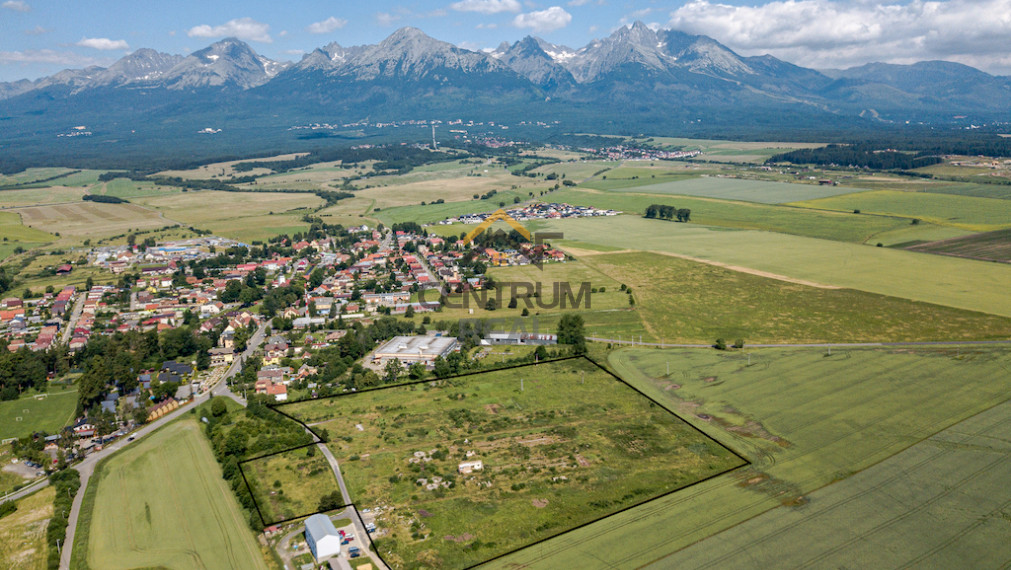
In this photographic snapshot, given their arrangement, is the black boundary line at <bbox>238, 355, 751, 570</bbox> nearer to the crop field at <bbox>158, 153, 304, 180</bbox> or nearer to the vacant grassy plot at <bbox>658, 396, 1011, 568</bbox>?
the vacant grassy plot at <bbox>658, 396, 1011, 568</bbox>

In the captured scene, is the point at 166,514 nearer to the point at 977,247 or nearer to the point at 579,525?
the point at 579,525

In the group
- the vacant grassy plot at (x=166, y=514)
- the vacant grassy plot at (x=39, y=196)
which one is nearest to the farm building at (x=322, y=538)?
the vacant grassy plot at (x=166, y=514)

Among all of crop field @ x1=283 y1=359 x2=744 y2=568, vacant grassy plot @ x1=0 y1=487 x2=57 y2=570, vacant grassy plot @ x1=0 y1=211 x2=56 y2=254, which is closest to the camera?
vacant grassy plot @ x1=0 y1=487 x2=57 y2=570

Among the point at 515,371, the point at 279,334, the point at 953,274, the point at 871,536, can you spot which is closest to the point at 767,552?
the point at 871,536

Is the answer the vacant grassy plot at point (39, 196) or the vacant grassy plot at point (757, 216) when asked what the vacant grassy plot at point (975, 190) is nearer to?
the vacant grassy plot at point (757, 216)

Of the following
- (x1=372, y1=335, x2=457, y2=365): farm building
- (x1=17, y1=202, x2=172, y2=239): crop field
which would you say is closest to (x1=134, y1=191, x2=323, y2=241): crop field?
(x1=17, y1=202, x2=172, y2=239): crop field

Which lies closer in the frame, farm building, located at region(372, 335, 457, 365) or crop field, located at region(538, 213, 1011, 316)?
farm building, located at region(372, 335, 457, 365)

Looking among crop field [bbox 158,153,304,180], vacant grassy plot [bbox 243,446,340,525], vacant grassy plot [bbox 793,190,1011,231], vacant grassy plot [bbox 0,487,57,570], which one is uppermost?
crop field [bbox 158,153,304,180]
